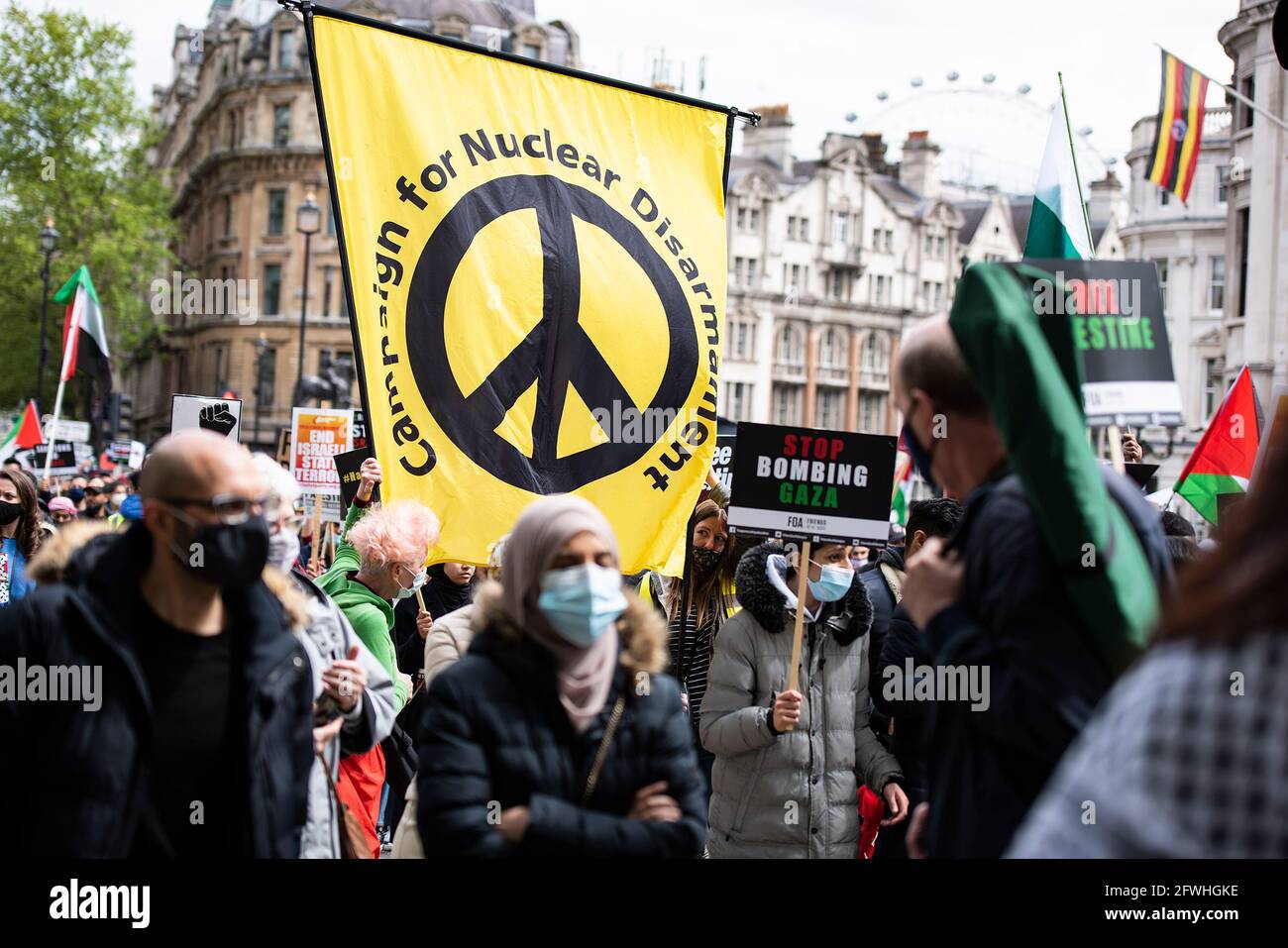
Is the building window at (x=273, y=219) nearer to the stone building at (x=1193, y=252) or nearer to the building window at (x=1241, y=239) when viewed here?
the stone building at (x=1193, y=252)

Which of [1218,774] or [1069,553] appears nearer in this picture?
[1218,774]

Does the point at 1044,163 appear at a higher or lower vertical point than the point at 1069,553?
higher

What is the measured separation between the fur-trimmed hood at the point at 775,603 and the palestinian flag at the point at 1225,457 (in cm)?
544

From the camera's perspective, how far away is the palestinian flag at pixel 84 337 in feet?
64.2

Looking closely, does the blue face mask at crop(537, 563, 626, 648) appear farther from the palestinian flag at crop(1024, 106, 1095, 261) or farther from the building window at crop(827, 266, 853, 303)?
the building window at crop(827, 266, 853, 303)

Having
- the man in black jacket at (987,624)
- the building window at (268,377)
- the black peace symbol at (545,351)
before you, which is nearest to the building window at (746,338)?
the building window at (268,377)

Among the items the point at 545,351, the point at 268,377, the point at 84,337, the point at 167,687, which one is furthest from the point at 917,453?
the point at 268,377

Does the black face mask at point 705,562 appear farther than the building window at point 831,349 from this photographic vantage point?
No

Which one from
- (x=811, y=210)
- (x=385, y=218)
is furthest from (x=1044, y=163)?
(x=811, y=210)

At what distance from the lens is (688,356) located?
726cm
